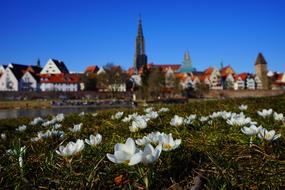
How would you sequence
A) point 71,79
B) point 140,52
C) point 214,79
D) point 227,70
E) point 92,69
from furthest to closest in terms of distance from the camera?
1. point 140,52
2. point 92,69
3. point 227,70
4. point 214,79
5. point 71,79

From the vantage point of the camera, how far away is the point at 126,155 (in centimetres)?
102

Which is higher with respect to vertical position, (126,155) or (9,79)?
(9,79)

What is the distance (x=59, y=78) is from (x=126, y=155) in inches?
3173

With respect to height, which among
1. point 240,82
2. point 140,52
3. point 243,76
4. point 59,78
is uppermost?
point 140,52

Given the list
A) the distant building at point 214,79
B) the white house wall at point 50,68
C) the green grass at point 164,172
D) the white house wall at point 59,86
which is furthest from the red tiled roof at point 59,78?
the green grass at point 164,172

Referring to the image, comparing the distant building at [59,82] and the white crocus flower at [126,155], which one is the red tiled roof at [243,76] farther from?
the white crocus flower at [126,155]

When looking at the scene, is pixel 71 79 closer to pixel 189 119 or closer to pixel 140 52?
pixel 140 52

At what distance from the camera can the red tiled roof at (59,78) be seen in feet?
256

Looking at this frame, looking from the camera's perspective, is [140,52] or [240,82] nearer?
[240,82]

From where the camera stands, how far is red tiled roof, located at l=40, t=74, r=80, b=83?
7800cm

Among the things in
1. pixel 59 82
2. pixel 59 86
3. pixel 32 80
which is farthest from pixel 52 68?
pixel 32 80

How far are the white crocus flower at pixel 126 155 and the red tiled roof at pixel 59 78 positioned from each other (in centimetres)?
7965

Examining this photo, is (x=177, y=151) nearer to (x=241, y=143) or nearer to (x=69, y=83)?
(x=241, y=143)

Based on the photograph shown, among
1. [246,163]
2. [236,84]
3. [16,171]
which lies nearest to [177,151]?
[246,163]
